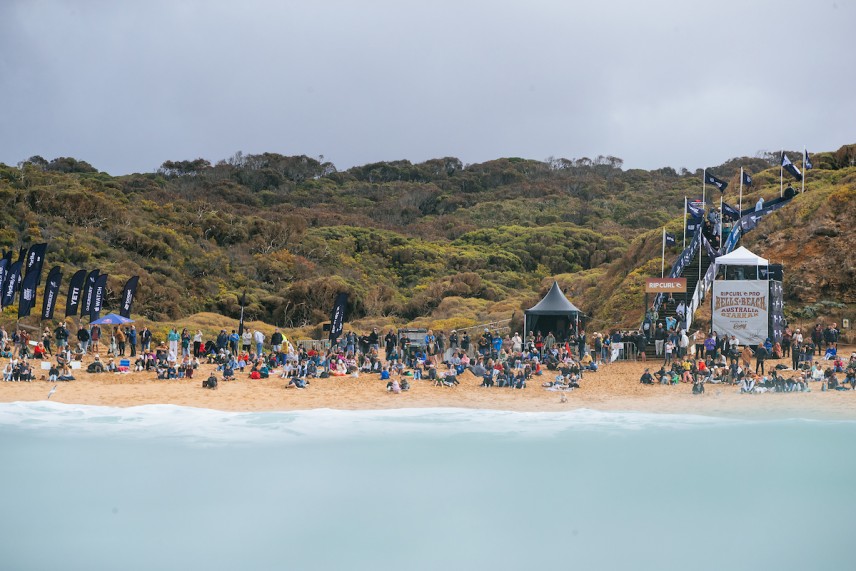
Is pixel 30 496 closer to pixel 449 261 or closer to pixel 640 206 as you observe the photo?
pixel 449 261

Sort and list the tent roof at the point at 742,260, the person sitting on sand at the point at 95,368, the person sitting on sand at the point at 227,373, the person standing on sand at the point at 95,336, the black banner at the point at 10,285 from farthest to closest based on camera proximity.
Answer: the black banner at the point at 10,285 → the person standing on sand at the point at 95,336 → the tent roof at the point at 742,260 → the person sitting on sand at the point at 95,368 → the person sitting on sand at the point at 227,373

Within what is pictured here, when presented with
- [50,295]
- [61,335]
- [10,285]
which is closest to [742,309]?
[61,335]

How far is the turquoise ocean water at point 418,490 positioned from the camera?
52.0ft

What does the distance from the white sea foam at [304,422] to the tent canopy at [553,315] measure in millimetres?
7084

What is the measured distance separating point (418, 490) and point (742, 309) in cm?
1198

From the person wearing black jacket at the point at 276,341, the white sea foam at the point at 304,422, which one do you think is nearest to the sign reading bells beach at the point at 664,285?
the white sea foam at the point at 304,422

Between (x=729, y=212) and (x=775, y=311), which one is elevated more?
(x=729, y=212)

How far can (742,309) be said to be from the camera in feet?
82.2

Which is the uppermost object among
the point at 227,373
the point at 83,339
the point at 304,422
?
the point at 83,339

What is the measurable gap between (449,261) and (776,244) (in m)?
30.3

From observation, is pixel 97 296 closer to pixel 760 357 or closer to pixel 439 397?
pixel 439 397

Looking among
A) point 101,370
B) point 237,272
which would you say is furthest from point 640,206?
point 101,370

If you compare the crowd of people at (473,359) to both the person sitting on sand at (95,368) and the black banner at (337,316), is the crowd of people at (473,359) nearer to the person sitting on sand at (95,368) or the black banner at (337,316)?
the person sitting on sand at (95,368)

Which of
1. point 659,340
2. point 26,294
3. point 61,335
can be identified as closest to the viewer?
point 61,335
